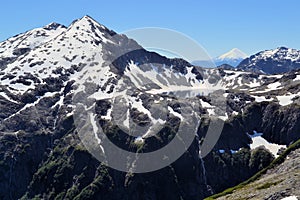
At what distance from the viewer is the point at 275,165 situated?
168 metres

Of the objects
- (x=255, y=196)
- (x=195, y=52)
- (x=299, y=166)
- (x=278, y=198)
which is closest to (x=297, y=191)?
(x=278, y=198)

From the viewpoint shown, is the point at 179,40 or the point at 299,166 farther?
the point at 179,40

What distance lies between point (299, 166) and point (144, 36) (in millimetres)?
75432

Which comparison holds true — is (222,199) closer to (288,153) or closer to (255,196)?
(255,196)

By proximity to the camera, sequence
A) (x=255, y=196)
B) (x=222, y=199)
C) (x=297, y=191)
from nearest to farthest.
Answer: (x=297, y=191) → (x=255, y=196) → (x=222, y=199)

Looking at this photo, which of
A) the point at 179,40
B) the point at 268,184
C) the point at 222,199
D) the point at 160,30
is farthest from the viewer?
the point at 160,30

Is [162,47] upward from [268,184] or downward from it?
upward

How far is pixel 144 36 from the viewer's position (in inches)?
6176

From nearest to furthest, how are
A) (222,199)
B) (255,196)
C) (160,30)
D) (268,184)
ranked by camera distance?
(255,196) < (268,184) < (222,199) < (160,30)

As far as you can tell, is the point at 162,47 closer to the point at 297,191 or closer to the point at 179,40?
the point at 179,40

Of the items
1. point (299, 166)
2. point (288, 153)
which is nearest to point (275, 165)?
point (288, 153)

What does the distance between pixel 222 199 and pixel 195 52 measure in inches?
2355

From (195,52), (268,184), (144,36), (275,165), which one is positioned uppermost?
(144,36)

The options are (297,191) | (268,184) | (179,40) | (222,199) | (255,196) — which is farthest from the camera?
(179,40)
